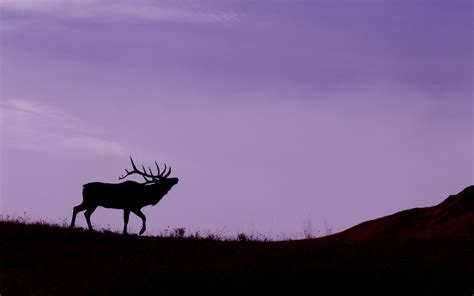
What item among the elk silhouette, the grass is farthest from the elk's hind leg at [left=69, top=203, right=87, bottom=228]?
the grass

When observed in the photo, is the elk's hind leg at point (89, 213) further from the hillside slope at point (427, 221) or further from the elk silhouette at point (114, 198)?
the hillside slope at point (427, 221)

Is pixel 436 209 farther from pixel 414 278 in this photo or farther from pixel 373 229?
pixel 414 278

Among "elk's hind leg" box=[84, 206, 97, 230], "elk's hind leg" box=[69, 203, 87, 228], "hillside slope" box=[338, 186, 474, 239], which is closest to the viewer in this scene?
"elk's hind leg" box=[84, 206, 97, 230]

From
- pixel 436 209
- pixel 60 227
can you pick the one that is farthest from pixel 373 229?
pixel 60 227

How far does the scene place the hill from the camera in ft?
48.4

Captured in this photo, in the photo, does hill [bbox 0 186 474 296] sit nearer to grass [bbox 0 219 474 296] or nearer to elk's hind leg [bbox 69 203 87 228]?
grass [bbox 0 219 474 296]

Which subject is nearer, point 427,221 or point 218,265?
point 218,265

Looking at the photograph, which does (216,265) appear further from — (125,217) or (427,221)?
(427,221)

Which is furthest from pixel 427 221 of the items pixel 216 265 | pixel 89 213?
pixel 216 265

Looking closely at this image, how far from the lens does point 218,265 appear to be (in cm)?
1636

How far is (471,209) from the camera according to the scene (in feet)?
89.6

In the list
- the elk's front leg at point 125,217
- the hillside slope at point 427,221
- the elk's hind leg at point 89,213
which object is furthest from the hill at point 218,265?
the hillside slope at point 427,221

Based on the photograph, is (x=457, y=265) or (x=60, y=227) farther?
(x=60, y=227)

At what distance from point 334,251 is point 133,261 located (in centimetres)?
450
